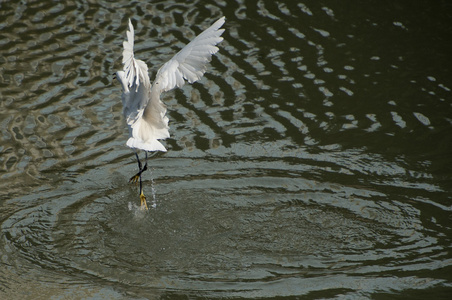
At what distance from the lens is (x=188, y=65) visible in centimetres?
562

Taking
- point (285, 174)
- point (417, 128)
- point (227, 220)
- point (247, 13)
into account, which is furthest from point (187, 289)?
point (247, 13)

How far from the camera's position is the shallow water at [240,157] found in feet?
16.1

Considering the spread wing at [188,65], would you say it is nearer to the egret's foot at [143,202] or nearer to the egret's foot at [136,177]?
the egret's foot at [136,177]

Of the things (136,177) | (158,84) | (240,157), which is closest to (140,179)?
(136,177)

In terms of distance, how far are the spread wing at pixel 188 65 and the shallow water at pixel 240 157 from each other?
0.92 metres

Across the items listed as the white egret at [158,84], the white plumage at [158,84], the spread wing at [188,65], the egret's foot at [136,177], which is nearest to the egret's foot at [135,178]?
the egret's foot at [136,177]

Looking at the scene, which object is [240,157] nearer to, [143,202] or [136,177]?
[136,177]

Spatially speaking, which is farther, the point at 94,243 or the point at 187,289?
the point at 94,243

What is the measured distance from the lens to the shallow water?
16.1 feet

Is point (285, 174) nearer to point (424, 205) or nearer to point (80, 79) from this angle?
point (424, 205)

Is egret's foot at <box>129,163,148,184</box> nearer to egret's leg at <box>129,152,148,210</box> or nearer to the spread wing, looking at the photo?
egret's leg at <box>129,152,148,210</box>

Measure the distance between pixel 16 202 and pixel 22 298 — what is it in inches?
49.3

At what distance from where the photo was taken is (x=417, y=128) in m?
6.79

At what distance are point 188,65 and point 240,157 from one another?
1166mm
